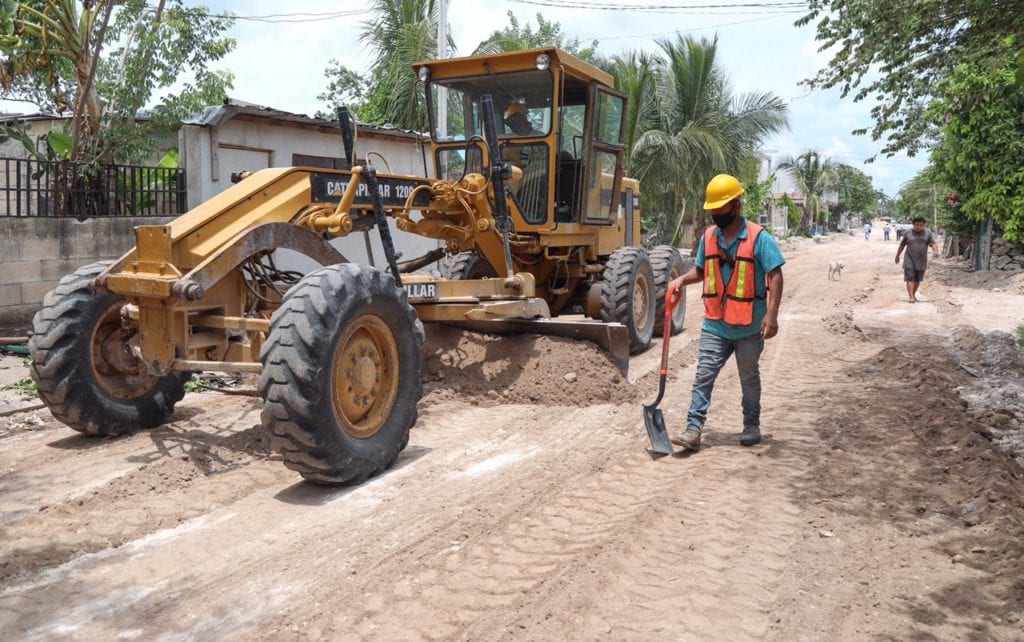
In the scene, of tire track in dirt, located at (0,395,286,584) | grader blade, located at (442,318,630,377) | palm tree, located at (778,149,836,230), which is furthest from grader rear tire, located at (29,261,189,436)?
palm tree, located at (778,149,836,230)

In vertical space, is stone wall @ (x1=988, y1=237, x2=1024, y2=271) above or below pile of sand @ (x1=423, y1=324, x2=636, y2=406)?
above

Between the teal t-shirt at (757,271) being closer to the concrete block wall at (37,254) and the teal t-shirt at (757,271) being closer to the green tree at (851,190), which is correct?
the concrete block wall at (37,254)

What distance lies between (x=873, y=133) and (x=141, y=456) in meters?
9.96

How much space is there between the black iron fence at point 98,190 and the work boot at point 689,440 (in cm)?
788

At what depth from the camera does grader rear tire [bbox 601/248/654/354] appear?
30.3ft

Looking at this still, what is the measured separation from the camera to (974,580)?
385cm

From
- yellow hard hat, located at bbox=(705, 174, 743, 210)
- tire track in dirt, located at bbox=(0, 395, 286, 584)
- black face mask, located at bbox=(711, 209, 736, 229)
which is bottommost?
tire track in dirt, located at bbox=(0, 395, 286, 584)

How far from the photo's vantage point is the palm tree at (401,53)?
20234 mm

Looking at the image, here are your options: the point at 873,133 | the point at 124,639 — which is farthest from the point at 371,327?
the point at 873,133

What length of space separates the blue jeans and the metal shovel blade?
0.57ft

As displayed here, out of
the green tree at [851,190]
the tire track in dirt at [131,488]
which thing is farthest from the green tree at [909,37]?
the green tree at [851,190]

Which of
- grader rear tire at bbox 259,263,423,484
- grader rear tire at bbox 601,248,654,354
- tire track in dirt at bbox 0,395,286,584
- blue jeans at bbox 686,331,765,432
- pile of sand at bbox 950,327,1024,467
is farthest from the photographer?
grader rear tire at bbox 601,248,654,354

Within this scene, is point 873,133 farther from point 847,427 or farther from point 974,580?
point 974,580

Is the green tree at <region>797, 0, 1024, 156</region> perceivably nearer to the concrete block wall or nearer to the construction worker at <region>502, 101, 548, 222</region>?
the construction worker at <region>502, 101, 548, 222</region>
